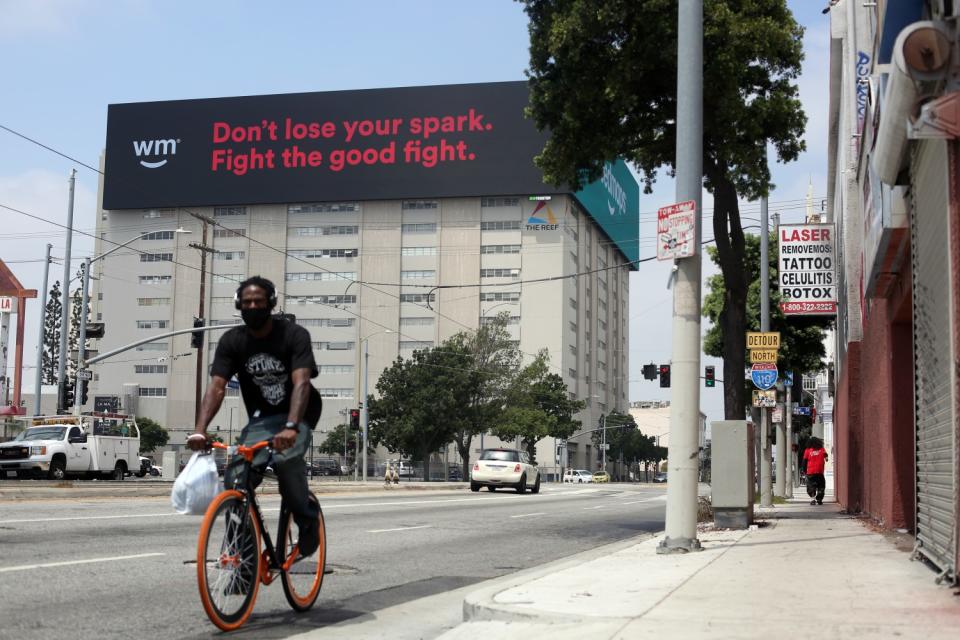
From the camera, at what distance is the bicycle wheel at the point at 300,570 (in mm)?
6836

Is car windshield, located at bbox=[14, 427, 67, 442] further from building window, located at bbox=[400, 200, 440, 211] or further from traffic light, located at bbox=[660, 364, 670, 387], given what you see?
building window, located at bbox=[400, 200, 440, 211]

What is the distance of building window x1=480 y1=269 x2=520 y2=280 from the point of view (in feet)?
330

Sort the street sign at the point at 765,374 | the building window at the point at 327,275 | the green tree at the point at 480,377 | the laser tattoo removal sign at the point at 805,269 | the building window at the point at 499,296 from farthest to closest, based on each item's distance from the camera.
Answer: the building window at the point at 327,275
the building window at the point at 499,296
the green tree at the point at 480,377
the laser tattoo removal sign at the point at 805,269
the street sign at the point at 765,374

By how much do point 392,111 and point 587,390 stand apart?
34.7 m

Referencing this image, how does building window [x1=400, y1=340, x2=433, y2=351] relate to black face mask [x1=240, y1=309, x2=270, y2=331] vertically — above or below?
above

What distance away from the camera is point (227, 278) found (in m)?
105

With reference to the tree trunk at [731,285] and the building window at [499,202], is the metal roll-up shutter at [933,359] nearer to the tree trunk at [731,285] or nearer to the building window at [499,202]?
the tree trunk at [731,285]

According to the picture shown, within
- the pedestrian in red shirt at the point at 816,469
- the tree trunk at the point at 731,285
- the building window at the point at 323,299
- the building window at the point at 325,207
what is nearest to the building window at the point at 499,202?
the building window at the point at 325,207

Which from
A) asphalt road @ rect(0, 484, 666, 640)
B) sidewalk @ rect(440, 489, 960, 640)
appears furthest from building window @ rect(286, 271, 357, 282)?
sidewalk @ rect(440, 489, 960, 640)

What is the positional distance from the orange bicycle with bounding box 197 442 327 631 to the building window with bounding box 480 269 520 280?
308 ft

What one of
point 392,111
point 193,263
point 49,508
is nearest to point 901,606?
point 49,508

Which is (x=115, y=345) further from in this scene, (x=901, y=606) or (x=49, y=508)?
(x=901, y=606)

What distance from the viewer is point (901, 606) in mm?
6652

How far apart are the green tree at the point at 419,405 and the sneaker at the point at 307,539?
6756 centimetres
